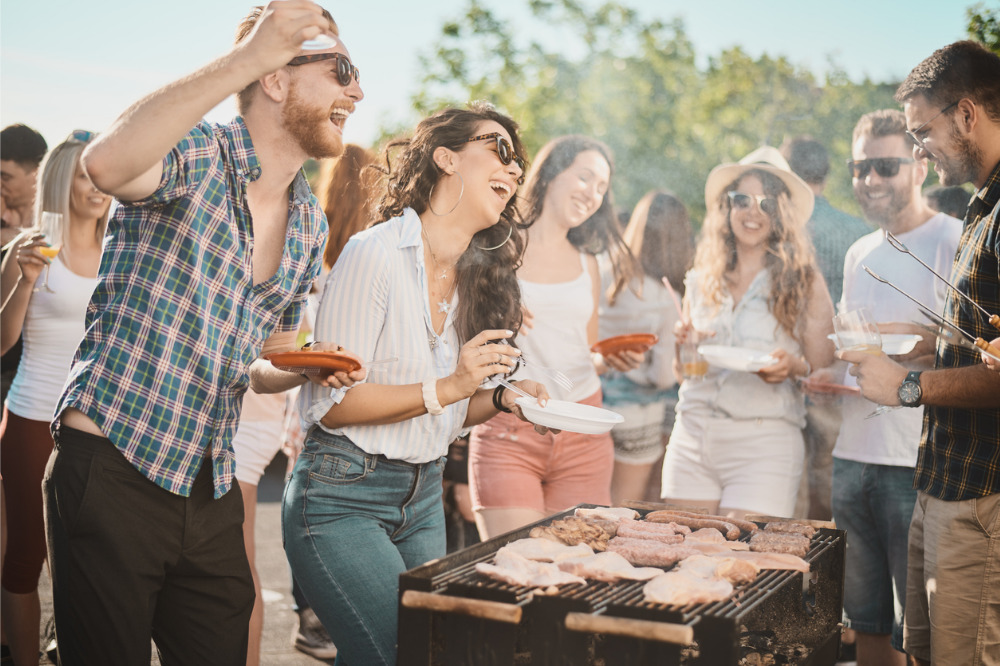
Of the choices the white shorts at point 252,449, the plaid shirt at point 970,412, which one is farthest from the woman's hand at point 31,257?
the plaid shirt at point 970,412

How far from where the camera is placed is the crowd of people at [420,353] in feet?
6.60

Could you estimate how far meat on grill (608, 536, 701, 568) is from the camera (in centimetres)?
213

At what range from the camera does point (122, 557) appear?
2014 millimetres

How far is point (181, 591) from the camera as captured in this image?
2.20 meters

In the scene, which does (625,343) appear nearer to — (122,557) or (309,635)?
(122,557)

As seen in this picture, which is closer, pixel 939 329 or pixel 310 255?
pixel 310 255

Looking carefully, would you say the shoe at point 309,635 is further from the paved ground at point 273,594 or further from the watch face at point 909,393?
the watch face at point 909,393

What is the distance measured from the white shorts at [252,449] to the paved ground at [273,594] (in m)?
1.02

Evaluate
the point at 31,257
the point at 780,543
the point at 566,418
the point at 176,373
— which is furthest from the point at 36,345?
the point at 780,543

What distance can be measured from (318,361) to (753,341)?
2153 mm

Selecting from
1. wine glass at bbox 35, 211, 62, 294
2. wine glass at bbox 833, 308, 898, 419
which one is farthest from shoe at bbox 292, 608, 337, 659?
wine glass at bbox 833, 308, 898, 419

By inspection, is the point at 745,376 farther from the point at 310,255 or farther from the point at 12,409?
the point at 12,409

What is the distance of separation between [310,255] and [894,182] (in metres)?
2.50

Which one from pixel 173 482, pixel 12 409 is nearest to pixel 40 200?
pixel 12 409
